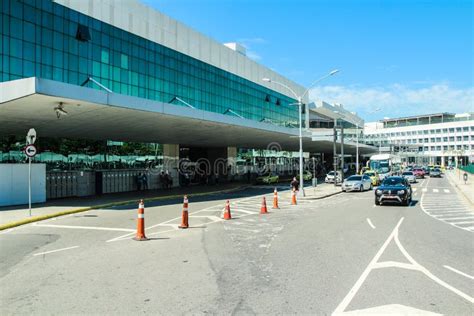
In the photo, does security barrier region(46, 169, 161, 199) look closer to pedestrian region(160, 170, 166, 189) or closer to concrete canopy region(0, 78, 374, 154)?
pedestrian region(160, 170, 166, 189)

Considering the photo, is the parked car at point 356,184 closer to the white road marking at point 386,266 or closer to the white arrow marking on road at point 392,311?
the white road marking at point 386,266

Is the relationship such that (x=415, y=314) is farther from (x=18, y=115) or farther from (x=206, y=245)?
(x=18, y=115)

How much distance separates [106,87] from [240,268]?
25.7 metres

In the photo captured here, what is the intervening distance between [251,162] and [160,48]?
25339 millimetres

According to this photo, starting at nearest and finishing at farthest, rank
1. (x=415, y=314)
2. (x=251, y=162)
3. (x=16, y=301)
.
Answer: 1. (x=415, y=314)
2. (x=16, y=301)
3. (x=251, y=162)

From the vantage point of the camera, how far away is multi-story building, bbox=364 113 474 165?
128000mm

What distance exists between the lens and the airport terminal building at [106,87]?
18.7 meters

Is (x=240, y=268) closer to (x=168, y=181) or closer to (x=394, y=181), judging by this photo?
(x=394, y=181)

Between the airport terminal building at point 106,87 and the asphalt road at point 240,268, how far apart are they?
5865 mm

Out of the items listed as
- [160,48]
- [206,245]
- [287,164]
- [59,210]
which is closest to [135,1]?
[160,48]

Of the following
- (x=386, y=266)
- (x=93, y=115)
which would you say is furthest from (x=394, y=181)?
(x=93, y=115)

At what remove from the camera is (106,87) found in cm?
3088

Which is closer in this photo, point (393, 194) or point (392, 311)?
point (392, 311)

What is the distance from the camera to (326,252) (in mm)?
9953
